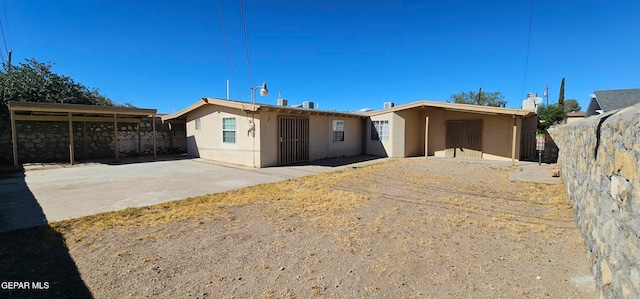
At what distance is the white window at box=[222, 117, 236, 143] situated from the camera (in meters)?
11.4

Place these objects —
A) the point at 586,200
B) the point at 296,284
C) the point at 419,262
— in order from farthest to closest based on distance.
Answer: the point at 586,200
the point at 419,262
the point at 296,284

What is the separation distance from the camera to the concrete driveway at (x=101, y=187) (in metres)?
4.80

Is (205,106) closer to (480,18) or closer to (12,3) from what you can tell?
(12,3)

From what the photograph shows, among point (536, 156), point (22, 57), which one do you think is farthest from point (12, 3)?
point (536, 156)

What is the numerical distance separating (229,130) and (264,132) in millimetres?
2137

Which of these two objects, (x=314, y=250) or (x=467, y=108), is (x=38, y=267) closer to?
(x=314, y=250)

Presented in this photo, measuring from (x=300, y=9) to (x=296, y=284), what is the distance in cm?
1321

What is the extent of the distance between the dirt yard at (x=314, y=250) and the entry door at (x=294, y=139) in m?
5.81

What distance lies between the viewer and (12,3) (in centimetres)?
1259

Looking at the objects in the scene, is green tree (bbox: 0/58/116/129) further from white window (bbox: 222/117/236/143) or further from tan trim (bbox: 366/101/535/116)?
tan trim (bbox: 366/101/535/116)

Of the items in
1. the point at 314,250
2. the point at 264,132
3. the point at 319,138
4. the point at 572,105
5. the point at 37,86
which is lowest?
the point at 314,250

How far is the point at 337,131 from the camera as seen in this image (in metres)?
14.0

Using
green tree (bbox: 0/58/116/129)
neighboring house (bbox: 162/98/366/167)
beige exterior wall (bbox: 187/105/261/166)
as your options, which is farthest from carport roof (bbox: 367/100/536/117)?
green tree (bbox: 0/58/116/129)

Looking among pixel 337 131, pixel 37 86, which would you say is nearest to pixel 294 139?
pixel 337 131
